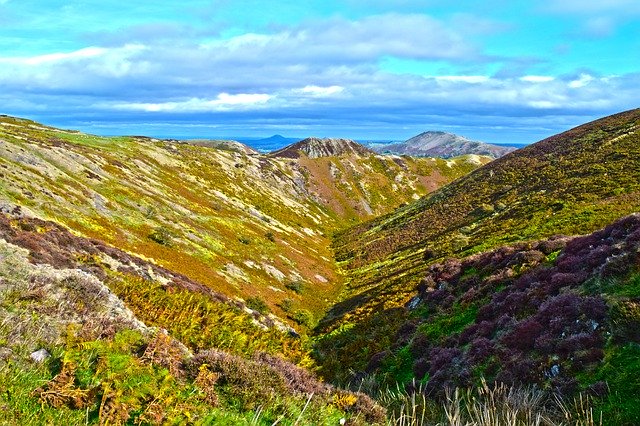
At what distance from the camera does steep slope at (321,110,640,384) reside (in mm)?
38844

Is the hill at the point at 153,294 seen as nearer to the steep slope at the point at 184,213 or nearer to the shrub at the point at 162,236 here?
the shrub at the point at 162,236

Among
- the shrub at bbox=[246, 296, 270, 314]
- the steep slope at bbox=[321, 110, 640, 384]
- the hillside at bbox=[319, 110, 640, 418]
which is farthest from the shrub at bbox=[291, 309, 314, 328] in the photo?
the shrub at bbox=[246, 296, 270, 314]

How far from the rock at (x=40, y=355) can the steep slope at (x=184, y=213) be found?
28916 mm

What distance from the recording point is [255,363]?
12.6m

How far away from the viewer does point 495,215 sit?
59500 millimetres

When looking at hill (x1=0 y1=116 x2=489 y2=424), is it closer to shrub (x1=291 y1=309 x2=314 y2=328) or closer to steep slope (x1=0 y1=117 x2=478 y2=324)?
shrub (x1=291 y1=309 x2=314 y2=328)

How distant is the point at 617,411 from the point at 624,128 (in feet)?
265

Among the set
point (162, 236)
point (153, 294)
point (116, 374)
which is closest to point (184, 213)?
point (162, 236)

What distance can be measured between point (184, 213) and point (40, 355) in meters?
56.8

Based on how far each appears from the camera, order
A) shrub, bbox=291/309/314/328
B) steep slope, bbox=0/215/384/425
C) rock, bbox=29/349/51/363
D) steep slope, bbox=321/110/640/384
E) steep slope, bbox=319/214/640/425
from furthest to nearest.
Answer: shrub, bbox=291/309/314/328 → steep slope, bbox=321/110/640/384 → steep slope, bbox=319/214/640/425 → rock, bbox=29/349/51/363 → steep slope, bbox=0/215/384/425

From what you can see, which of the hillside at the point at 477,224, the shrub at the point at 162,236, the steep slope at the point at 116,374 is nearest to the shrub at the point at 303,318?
the hillside at the point at 477,224

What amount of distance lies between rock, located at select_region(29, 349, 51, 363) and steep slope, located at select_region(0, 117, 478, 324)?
1138 inches

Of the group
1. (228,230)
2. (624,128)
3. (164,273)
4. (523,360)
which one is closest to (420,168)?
(624,128)

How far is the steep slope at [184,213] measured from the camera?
1720 inches
